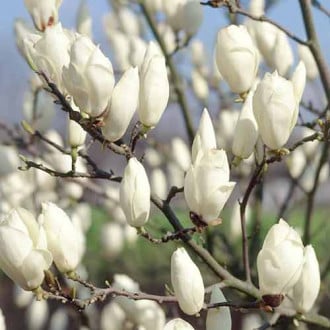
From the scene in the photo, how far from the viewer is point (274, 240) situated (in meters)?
0.98

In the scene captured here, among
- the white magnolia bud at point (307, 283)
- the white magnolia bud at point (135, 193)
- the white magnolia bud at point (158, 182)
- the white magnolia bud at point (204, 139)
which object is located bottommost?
the white magnolia bud at point (158, 182)

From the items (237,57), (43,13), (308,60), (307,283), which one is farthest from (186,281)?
(308,60)

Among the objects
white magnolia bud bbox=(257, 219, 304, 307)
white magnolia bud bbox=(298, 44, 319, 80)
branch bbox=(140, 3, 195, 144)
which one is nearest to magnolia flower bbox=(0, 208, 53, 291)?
white magnolia bud bbox=(257, 219, 304, 307)

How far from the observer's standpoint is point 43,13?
1.21 meters

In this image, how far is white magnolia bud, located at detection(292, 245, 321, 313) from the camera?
42.2 inches

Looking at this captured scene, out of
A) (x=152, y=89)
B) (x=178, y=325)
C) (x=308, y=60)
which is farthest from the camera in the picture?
(x=308, y=60)

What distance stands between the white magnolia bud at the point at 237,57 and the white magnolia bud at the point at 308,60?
0.66 m

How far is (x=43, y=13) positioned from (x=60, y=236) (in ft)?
1.09

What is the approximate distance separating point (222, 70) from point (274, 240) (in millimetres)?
274

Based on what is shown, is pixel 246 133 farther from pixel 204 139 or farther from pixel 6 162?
pixel 6 162

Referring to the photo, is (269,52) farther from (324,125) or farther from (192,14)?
(324,125)

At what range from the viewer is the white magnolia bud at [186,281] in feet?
3.33

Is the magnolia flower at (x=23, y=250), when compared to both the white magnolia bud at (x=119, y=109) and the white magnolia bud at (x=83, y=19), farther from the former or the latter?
the white magnolia bud at (x=83, y=19)

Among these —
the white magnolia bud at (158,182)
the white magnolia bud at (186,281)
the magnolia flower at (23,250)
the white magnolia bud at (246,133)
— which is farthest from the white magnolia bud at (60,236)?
the white magnolia bud at (158,182)
